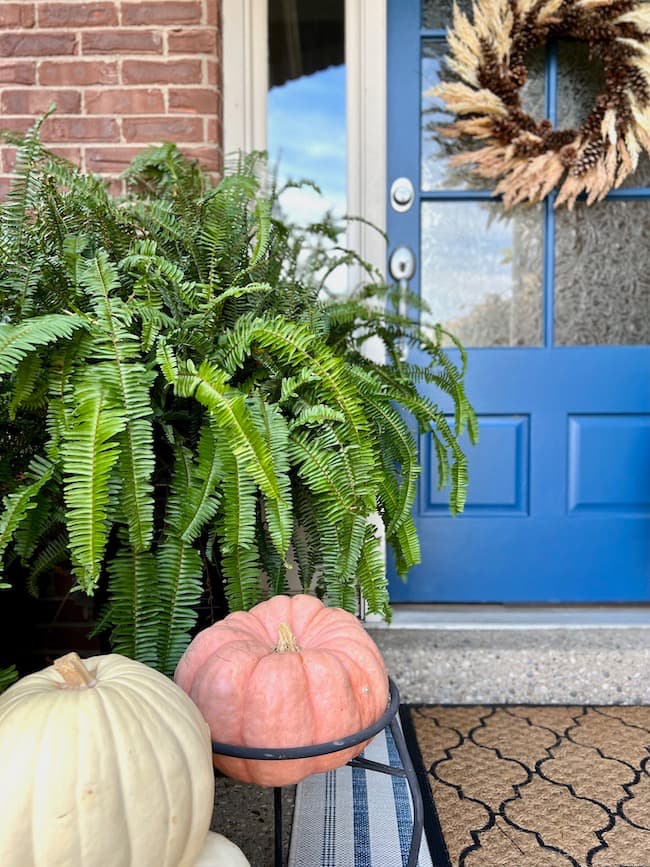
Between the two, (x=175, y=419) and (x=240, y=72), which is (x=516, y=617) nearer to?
(x=175, y=419)

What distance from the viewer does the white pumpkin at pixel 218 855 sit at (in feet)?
2.62

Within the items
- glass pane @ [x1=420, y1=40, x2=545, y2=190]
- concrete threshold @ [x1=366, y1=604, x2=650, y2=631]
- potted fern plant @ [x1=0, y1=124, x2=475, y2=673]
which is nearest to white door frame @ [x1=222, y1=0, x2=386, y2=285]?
glass pane @ [x1=420, y1=40, x2=545, y2=190]

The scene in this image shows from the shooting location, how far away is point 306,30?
2334 mm

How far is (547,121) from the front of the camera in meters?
1.95

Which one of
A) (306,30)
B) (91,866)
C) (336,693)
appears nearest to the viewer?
(91,866)

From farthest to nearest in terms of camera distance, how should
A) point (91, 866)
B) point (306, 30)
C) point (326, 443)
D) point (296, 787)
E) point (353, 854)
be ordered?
point (306, 30), point (296, 787), point (353, 854), point (326, 443), point (91, 866)

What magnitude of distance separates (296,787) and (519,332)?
142 cm

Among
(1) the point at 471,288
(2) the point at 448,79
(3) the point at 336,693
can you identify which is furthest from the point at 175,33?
(3) the point at 336,693

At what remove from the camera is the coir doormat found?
1202 millimetres

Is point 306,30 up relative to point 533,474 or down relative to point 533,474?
up

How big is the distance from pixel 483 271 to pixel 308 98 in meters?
1.05

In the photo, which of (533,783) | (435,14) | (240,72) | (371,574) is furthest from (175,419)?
(435,14)

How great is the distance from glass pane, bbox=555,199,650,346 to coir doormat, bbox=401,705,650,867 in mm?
1075

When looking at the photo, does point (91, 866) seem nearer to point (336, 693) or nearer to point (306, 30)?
point (336, 693)
